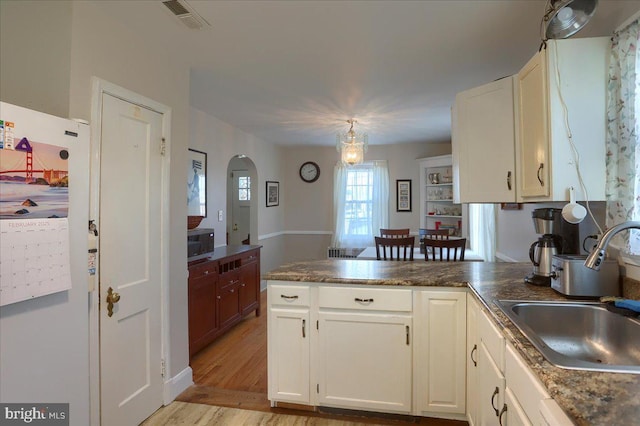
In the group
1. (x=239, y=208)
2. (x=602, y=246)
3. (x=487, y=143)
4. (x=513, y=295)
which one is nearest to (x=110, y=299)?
(x=513, y=295)

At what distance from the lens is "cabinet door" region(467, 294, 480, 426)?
Result: 1.71 metres

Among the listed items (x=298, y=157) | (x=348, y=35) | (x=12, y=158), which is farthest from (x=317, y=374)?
(x=298, y=157)

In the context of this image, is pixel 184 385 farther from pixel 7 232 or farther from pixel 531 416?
pixel 531 416

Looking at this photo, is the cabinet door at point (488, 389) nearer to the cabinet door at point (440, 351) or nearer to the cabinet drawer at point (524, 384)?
the cabinet drawer at point (524, 384)

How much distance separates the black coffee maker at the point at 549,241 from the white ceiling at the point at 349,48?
3.11 feet

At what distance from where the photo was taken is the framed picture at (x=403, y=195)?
222 inches

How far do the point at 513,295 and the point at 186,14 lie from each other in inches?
86.6

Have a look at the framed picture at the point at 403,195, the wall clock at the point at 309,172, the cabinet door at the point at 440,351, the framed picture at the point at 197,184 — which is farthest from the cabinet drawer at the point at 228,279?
the framed picture at the point at 403,195

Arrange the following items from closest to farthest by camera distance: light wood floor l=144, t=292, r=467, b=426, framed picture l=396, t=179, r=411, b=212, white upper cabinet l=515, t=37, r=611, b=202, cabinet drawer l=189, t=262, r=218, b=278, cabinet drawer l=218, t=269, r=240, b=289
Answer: white upper cabinet l=515, t=37, r=611, b=202 < light wood floor l=144, t=292, r=467, b=426 < cabinet drawer l=189, t=262, r=218, b=278 < cabinet drawer l=218, t=269, r=240, b=289 < framed picture l=396, t=179, r=411, b=212

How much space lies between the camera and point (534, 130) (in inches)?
66.6

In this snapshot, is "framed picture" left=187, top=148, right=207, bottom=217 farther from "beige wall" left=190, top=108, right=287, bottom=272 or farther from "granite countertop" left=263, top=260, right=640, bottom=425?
"granite countertop" left=263, top=260, right=640, bottom=425

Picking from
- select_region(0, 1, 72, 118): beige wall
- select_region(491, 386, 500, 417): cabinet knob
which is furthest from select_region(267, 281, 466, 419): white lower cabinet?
select_region(0, 1, 72, 118): beige wall

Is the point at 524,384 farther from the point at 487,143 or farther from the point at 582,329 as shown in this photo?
the point at 487,143

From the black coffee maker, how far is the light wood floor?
39.3 inches
